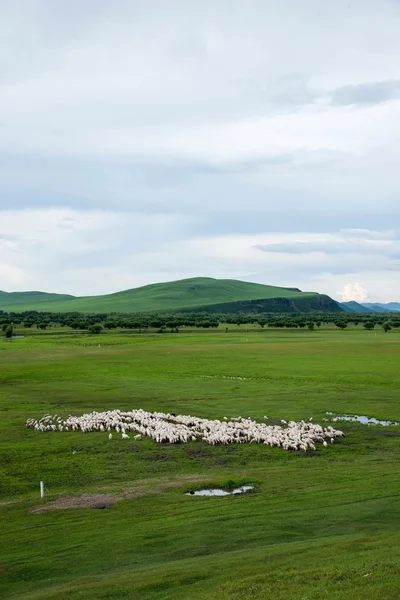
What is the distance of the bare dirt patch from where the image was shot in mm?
23547

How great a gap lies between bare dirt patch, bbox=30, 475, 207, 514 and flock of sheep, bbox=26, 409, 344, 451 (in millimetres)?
7829

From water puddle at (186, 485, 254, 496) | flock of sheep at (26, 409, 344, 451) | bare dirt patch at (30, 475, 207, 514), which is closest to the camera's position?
bare dirt patch at (30, 475, 207, 514)

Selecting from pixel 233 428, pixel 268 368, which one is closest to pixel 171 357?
pixel 268 368

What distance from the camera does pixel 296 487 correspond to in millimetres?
24469

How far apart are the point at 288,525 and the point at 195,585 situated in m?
5.99

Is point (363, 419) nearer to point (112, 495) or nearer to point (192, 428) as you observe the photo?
point (192, 428)

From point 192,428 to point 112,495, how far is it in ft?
43.6

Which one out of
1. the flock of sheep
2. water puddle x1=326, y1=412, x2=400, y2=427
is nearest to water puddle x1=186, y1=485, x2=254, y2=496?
the flock of sheep

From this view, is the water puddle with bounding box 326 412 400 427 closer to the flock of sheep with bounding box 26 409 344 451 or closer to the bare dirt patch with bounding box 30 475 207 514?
the flock of sheep with bounding box 26 409 344 451

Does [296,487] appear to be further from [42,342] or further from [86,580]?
[42,342]

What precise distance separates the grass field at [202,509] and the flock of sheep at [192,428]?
98cm

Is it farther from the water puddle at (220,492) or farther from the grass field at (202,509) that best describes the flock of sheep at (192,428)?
the water puddle at (220,492)

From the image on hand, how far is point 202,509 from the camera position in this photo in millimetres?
21969

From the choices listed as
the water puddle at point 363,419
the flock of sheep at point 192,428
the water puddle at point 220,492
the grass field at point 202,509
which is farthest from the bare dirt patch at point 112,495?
the water puddle at point 363,419
